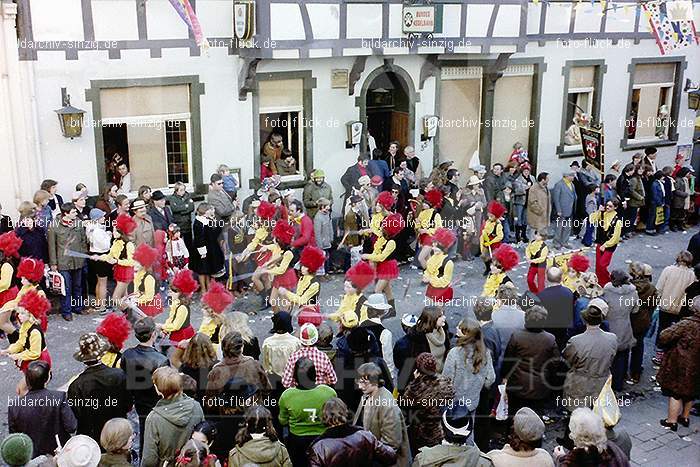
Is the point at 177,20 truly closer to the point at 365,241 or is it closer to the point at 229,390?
the point at 365,241

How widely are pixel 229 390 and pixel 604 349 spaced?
3.71 m

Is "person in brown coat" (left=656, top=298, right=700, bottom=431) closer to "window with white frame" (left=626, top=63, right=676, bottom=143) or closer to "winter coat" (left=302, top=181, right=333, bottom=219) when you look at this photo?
"winter coat" (left=302, top=181, right=333, bottom=219)

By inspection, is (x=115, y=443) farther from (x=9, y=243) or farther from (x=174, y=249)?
(x=174, y=249)

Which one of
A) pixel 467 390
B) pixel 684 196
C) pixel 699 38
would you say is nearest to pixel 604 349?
pixel 467 390

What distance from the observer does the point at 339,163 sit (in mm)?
15922

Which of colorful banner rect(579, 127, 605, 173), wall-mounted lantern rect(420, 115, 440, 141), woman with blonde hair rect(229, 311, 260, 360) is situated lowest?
woman with blonde hair rect(229, 311, 260, 360)

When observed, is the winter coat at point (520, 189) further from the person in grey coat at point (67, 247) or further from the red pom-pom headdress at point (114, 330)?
the red pom-pom headdress at point (114, 330)

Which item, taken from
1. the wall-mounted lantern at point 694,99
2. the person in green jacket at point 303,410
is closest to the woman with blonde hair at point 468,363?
the person in green jacket at point 303,410

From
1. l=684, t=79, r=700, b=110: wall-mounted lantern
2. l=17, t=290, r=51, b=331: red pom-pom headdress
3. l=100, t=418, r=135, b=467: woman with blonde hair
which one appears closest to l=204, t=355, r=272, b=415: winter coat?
l=100, t=418, r=135, b=467: woman with blonde hair

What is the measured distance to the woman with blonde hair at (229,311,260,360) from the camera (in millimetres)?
7527

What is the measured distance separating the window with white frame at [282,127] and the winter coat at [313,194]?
1.11 metres

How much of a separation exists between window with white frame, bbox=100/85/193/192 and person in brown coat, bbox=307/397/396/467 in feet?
30.1

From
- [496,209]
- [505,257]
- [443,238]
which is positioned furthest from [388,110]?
[505,257]

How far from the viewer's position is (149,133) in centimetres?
1398
